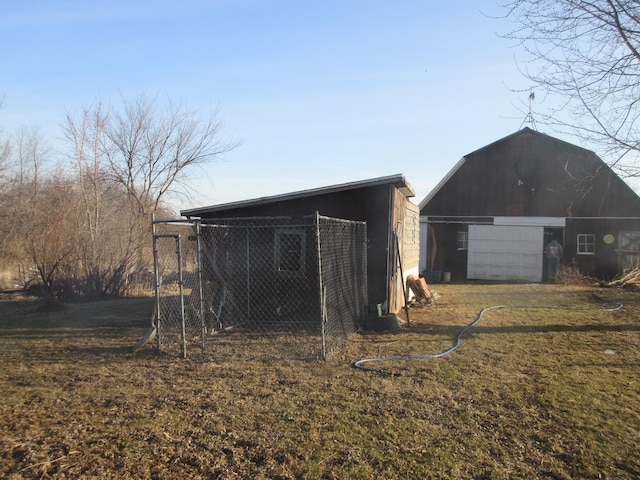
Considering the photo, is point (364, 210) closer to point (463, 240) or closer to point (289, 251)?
point (289, 251)

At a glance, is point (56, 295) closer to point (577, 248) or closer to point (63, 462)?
point (63, 462)

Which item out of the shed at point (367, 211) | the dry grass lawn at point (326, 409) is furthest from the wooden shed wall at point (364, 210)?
the dry grass lawn at point (326, 409)

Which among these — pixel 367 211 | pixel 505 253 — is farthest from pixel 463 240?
pixel 367 211

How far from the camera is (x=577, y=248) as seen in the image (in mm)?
17812

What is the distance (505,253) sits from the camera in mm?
18672

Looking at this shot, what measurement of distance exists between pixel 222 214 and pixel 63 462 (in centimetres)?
664

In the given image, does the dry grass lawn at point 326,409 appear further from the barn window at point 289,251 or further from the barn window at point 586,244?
the barn window at point 586,244

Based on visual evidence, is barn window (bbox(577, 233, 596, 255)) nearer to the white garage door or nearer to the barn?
the barn

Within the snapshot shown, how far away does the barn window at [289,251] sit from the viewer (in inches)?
358

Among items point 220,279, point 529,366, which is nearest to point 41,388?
point 220,279

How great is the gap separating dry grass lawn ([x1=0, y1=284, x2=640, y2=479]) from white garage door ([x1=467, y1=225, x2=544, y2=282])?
10.8 metres

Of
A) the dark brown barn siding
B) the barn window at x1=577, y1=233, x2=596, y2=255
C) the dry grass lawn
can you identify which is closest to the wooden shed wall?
the dry grass lawn

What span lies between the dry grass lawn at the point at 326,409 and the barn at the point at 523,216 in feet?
36.0

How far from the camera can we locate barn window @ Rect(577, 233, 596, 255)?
17625 mm
